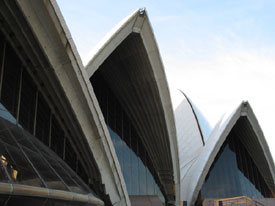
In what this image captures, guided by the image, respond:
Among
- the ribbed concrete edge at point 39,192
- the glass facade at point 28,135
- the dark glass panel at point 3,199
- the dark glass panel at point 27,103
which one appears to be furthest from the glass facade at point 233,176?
the dark glass panel at point 3,199

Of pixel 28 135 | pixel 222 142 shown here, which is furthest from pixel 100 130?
pixel 222 142

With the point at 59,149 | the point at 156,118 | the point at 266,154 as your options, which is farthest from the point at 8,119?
the point at 266,154

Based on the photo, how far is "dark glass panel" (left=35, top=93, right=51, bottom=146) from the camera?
13.1 m

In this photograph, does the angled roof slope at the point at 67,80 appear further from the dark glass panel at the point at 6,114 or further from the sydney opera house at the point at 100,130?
the dark glass panel at the point at 6,114

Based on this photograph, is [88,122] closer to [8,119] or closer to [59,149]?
[59,149]

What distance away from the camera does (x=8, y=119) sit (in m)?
10.7

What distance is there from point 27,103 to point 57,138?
2.21 m

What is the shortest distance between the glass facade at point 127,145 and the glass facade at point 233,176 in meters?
4.63

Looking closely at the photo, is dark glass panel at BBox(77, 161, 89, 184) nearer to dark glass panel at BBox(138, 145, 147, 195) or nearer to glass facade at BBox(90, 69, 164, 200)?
glass facade at BBox(90, 69, 164, 200)

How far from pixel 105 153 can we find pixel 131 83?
6.54 m

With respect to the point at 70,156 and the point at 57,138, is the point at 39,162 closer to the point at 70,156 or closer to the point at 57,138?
the point at 57,138

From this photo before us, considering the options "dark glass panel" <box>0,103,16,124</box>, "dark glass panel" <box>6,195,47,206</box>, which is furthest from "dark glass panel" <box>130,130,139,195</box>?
"dark glass panel" <box>6,195,47,206</box>

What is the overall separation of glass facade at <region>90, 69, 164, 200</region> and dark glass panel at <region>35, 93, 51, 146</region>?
598cm

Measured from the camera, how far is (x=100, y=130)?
13.3 m
